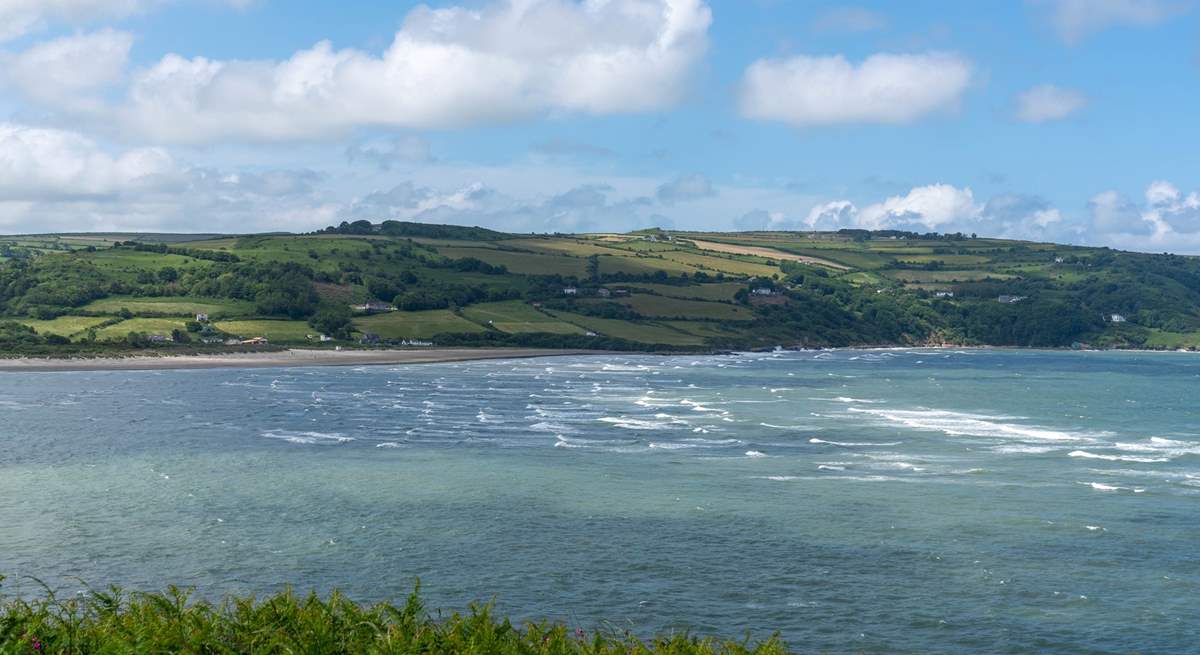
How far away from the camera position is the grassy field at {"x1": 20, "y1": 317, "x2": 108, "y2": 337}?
169 metres

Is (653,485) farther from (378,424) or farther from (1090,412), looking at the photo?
(1090,412)

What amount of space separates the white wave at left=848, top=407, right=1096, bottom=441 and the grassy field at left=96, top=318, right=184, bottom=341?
364 feet

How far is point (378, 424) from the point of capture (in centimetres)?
9231

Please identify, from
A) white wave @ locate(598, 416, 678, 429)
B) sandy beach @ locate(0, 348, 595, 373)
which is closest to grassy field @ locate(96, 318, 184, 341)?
sandy beach @ locate(0, 348, 595, 373)

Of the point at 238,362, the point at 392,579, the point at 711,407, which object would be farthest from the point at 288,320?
the point at 392,579

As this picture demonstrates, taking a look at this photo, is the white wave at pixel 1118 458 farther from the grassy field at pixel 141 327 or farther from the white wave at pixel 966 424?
the grassy field at pixel 141 327

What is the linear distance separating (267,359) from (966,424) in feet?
354

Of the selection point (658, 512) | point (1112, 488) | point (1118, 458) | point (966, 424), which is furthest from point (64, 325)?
point (1112, 488)

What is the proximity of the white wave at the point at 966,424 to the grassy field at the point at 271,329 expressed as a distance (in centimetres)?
10624

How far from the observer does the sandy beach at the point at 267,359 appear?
492ft

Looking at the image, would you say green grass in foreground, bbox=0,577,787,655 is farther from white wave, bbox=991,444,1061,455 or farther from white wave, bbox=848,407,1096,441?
white wave, bbox=848,407,1096,441

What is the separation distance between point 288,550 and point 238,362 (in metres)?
118

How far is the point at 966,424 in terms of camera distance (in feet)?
314

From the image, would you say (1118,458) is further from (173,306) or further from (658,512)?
(173,306)
